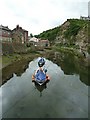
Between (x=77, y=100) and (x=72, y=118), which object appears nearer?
(x=72, y=118)

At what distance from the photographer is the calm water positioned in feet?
77.2

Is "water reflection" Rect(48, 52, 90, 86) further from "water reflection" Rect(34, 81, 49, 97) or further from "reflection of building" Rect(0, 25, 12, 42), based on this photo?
"reflection of building" Rect(0, 25, 12, 42)

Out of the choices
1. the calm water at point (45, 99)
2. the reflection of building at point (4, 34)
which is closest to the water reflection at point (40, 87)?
the calm water at point (45, 99)

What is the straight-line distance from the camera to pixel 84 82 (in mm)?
37594

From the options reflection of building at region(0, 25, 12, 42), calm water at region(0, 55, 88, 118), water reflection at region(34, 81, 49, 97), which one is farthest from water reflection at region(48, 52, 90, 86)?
reflection of building at region(0, 25, 12, 42)

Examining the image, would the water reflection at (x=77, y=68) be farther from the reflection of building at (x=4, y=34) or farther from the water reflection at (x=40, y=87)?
the reflection of building at (x=4, y=34)

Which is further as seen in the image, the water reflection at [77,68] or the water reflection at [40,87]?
the water reflection at [77,68]

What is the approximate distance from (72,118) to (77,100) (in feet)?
19.8

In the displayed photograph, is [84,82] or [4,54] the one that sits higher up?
[4,54]

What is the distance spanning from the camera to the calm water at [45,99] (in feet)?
77.2

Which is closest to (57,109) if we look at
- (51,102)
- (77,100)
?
(51,102)

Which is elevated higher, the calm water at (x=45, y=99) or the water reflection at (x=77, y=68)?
the water reflection at (x=77, y=68)

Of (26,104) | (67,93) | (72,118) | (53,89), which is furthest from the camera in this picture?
(53,89)

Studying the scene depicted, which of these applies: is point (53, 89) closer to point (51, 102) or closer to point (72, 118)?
point (51, 102)
